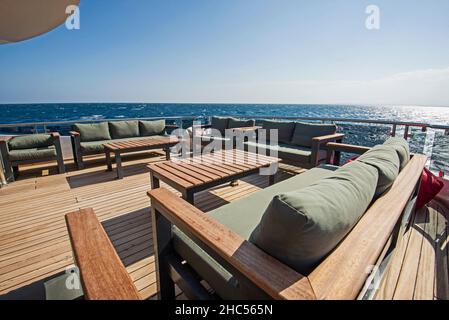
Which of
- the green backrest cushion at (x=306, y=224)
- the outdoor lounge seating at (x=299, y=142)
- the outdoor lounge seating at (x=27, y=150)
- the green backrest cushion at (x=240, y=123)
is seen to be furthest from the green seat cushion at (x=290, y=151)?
the outdoor lounge seating at (x=27, y=150)

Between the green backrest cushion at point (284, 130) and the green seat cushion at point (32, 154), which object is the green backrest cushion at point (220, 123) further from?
the green seat cushion at point (32, 154)

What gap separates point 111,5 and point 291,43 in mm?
4458

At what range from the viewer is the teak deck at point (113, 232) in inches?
53.6

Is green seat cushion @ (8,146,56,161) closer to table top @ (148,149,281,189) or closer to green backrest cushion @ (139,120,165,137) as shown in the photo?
green backrest cushion @ (139,120,165,137)

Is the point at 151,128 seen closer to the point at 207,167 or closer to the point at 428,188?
the point at 207,167

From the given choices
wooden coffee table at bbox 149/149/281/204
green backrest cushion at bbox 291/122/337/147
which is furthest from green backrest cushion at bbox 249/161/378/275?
green backrest cushion at bbox 291/122/337/147

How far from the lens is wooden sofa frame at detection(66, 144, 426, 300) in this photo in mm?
548

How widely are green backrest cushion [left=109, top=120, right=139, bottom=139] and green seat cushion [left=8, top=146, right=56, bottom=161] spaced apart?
104 cm

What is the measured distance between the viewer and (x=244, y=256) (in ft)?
2.14

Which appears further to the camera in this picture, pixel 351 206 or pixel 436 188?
pixel 436 188
